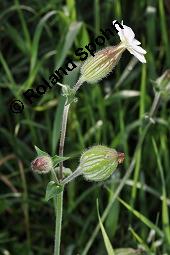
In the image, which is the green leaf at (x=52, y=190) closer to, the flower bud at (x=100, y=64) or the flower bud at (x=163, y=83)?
the flower bud at (x=100, y=64)

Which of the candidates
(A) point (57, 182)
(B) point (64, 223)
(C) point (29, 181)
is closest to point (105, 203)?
(B) point (64, 223)

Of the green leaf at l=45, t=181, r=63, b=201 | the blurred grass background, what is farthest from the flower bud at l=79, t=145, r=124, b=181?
the blurred grass background

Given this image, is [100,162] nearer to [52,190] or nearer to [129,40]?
[52,190]

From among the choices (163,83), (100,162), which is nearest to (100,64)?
(100,162)

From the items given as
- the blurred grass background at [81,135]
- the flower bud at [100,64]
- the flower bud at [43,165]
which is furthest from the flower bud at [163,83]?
the flower bud at [43,165]

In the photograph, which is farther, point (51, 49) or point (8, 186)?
point (51, 49)

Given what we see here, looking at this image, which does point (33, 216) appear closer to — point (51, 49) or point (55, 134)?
point (55, 134)
